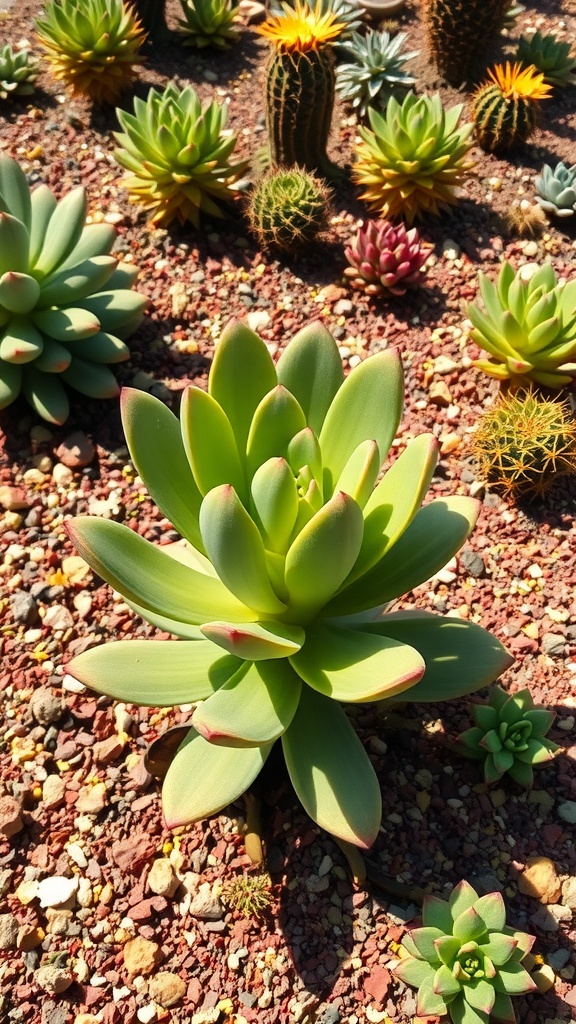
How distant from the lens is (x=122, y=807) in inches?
75.5

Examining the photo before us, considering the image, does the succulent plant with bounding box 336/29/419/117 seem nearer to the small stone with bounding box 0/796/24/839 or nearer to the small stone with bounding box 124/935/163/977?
the small stone with bounding box 0/796/24/839

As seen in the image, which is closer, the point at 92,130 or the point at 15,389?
the point at 15,389

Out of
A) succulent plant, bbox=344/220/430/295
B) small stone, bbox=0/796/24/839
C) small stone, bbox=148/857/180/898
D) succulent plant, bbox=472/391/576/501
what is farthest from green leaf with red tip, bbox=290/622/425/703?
succulent plant, bbox=344/220/430/295

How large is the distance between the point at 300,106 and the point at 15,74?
5.70 feet

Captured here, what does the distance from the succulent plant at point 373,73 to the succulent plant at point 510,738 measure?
3.31 meters

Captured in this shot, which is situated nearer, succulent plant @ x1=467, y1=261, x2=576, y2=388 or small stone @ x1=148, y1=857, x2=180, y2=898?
small stone @ x1=148, y1=857, x2=180, y2=898

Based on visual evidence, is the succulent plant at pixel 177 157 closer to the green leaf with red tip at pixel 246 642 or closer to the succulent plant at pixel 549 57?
the succulent plant at pixel 549 57

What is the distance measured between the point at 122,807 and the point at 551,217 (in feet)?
10.3

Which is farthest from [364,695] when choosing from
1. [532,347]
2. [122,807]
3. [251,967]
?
[532,347]

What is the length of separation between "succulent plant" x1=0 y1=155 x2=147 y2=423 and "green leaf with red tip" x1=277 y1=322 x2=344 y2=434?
3.60 ft

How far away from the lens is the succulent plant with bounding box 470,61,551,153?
3617 mm

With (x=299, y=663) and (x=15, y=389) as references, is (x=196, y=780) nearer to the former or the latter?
(x=299, y=663)

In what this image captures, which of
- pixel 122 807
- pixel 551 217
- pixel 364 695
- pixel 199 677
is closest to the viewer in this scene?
pixel 364 695

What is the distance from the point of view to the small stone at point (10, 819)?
188 centimetres
